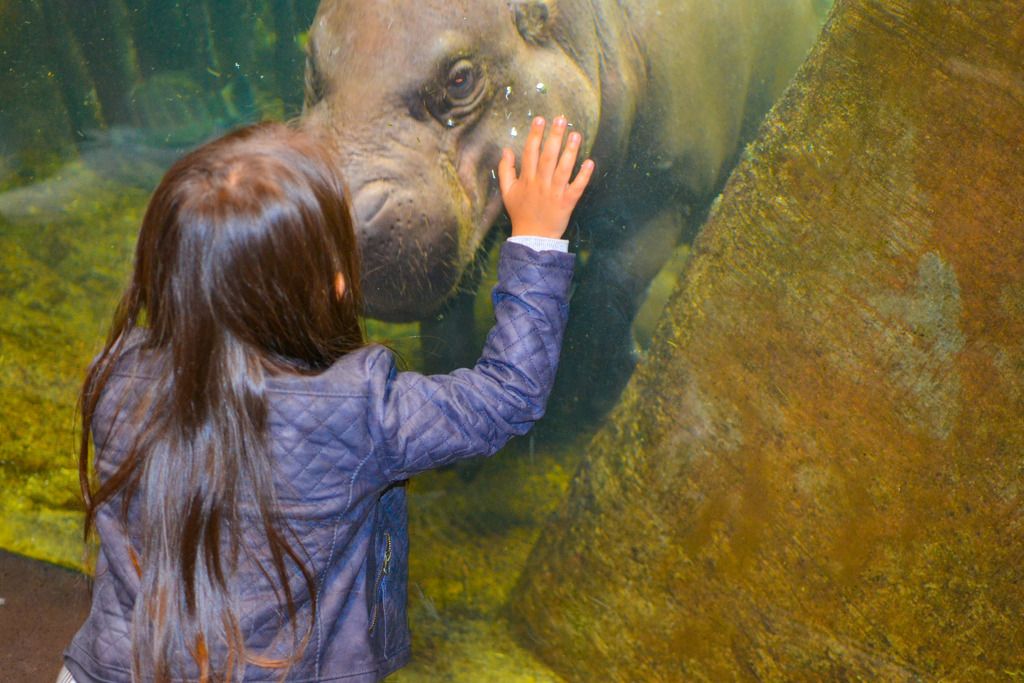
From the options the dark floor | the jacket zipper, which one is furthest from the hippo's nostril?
the dark floor

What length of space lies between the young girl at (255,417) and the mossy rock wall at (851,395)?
2.48 ft

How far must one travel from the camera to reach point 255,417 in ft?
4.27

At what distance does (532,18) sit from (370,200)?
68 centimetres

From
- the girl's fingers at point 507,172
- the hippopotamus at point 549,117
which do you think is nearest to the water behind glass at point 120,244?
the hippopotamus at point 549,117

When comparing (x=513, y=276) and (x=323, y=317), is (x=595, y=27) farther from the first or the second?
(x=323, y=317)

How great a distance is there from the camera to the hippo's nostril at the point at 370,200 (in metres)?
2.00

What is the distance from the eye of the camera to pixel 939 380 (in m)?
1.89

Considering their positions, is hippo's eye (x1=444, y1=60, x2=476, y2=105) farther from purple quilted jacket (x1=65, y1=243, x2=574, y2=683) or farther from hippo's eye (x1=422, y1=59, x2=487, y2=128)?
purple quilted jacket (x1=65, y1=243, x2=574, y2=683)

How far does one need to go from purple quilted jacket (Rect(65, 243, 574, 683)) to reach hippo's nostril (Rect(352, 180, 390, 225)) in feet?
1.88

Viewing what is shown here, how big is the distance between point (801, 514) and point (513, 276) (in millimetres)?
956

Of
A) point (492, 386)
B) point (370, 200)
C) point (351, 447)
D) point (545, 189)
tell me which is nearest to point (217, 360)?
point (351, 447)

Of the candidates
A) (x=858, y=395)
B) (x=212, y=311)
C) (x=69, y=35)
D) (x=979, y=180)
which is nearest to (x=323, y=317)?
Answer: (x=212, y=311)

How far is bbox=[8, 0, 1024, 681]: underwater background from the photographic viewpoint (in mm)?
1849

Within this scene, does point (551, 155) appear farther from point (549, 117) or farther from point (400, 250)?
point (549, 117)
